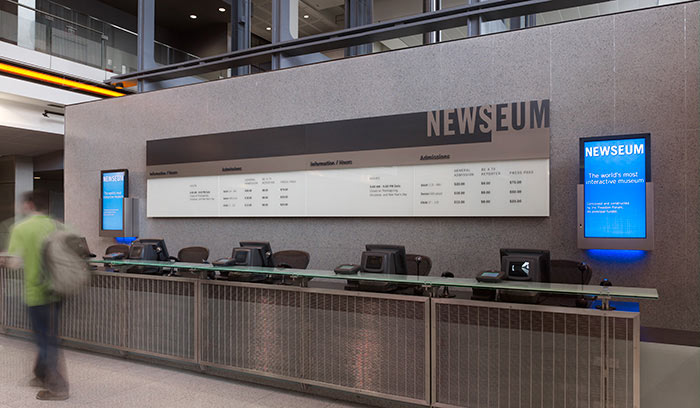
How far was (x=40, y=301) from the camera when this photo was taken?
357cm

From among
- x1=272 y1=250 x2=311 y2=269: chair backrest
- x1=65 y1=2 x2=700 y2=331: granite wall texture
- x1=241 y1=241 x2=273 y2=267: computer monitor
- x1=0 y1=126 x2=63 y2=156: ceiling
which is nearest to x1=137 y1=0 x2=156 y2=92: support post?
x1=65 y1=2 x2=700 y2=331: granite wall texture

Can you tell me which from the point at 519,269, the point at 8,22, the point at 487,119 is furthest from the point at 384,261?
the point at 8,22

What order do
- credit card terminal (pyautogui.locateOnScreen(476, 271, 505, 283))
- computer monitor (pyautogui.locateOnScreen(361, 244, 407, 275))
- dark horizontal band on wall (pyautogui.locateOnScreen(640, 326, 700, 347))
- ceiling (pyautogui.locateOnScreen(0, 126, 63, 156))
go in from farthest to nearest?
ceiling (pyautogui.locateOnScreen(0, 126, 63, 156)) → computer monitor (pyautogui.locateOnScreen(361, 244, 407, 275)) → credit card terminal (pyautogui.locateOnScreen(476, 271, 505, 283)) → dark horizontal band on wall (pyautogui.locateOnScreen(640, 326, 700, 347))

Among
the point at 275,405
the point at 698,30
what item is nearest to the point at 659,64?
the point at 698,30

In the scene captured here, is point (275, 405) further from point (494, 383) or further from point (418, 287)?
point (494, 383)

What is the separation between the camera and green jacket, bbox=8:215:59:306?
3.57 m

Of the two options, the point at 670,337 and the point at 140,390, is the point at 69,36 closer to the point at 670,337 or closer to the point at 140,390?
the point at 140,390

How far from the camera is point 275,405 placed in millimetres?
3369

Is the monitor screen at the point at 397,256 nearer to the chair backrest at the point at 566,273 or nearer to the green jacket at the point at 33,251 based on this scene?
the chair backrest at the point at 566,273

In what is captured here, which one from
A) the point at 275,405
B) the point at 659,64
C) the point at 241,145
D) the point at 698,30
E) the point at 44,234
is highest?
the point at 698,30

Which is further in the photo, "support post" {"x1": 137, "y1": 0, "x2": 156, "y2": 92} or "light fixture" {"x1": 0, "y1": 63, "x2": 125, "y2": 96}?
"light fixture" {"x1": 0, "y1": 63, "x2": 125, "y2": 96}

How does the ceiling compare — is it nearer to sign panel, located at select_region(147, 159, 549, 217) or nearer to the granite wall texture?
sign panel, located at select_region(147, 159, 549, 217)

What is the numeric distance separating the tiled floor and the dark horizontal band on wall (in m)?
1.96

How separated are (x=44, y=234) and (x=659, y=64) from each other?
18.2 ft
